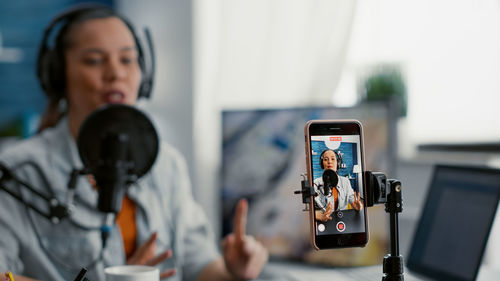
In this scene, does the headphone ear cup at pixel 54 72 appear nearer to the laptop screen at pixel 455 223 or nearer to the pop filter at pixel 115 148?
the pop filter at pixel 115 148

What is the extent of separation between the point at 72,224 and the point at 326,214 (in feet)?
2.44

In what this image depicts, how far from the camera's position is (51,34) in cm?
137

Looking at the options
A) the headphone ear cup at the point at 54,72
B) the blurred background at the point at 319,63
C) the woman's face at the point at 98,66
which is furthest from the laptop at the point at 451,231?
the blurred background at the point at 319,63

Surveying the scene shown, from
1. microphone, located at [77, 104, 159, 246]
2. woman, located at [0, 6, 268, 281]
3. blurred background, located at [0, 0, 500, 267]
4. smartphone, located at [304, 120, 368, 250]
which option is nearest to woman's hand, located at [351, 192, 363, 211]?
smartphone, located at [304, 120, 368, 250]

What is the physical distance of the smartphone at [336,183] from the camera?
0.64 meters

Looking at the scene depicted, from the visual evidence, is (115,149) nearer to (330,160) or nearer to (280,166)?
(330,160)

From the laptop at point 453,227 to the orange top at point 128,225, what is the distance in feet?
1.54

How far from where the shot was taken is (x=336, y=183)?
2.11 feet

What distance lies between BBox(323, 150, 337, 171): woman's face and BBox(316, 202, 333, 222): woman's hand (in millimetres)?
41

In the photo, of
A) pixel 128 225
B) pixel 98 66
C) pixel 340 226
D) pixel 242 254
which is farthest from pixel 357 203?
pixel 98 66

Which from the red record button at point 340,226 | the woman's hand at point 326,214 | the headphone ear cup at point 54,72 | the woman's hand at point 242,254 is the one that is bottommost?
the woman's hand at point 242,254

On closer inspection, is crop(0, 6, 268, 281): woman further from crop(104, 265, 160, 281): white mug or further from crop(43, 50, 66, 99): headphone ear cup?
crop(104, 265, 160, 281): white mug

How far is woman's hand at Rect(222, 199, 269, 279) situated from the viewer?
1.04 meters

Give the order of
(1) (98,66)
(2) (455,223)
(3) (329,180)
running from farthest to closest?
(1) (98,66)
(2) (455,223)
(3) (329,180)
